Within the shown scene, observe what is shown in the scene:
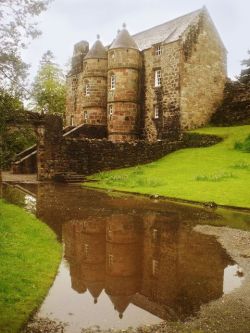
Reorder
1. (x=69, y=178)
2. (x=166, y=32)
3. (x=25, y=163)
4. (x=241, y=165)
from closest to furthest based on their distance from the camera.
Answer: (x=241, y=165)
(x=69, y=178)
(x=25, y=163)
(x=166, y=32)

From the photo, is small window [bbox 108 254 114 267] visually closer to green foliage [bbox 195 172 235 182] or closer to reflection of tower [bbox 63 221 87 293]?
reflection of tower [bbox 63 221 87 293]

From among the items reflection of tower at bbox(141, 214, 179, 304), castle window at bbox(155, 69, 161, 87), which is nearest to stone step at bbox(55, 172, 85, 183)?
castle window at bbox(155, 69, 161, 87)

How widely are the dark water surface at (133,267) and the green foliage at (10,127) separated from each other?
2911 mm

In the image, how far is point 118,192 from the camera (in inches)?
888

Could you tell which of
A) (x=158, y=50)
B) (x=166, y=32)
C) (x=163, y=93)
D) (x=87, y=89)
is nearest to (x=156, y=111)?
(x=163, y=93)

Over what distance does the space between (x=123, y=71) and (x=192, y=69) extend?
22.7 feet

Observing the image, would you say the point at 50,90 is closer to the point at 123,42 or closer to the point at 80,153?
the point at 123,42

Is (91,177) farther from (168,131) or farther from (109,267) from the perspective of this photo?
(109,267)

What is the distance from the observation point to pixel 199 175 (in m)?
24.2

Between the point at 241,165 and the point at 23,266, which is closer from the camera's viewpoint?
the point at 23,266

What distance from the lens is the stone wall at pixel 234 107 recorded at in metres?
38.3

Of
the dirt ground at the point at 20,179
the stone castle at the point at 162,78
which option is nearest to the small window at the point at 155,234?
the dirt ground at the point at 20,179

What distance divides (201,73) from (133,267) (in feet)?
109

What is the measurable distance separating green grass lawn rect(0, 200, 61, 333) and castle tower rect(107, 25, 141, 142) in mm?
26969
